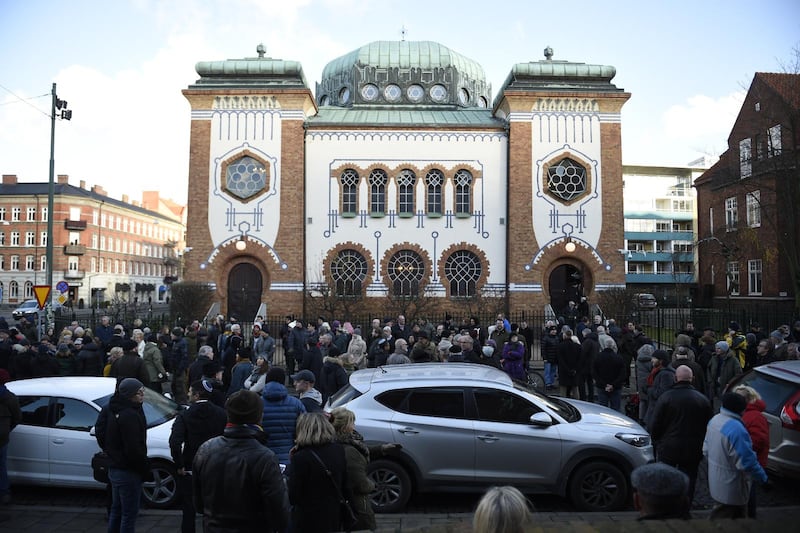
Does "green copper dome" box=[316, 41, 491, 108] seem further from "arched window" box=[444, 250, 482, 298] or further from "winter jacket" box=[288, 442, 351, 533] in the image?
"winter jacket" box=[288, 442, 351, 533]

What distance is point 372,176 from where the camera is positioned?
26516 millimetres

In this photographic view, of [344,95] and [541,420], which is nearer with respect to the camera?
[541,420]

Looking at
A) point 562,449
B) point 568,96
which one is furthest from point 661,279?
point 562,449

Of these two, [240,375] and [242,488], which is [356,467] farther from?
[240,375]

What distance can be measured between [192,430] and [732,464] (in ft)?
15.4

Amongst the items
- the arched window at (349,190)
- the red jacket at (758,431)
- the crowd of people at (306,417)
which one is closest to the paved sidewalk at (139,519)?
the red jacket at (758,431)

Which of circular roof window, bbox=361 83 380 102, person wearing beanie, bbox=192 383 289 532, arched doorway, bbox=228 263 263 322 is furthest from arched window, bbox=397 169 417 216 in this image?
person wearing beanie, bbox=192 383 289 532

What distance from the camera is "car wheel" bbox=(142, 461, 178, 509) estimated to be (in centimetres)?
A: 690

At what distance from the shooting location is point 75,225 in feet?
192

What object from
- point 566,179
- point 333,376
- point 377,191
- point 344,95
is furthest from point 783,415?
point 344,95

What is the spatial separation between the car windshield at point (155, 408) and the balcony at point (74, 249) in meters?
57.9

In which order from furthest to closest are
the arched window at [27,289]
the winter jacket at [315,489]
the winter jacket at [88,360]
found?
1. the arched window at [27,289]
2. the winter jacket at [88,360]
3. the winter jacket at [315,489]

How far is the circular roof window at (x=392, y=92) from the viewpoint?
30.1 metres

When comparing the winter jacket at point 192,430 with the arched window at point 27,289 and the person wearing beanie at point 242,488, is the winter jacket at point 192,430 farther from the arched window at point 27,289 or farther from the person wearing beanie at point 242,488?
the arched window at point 27,289
